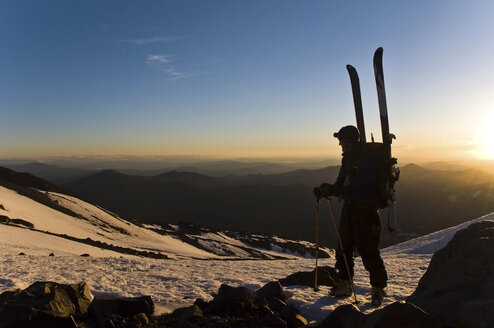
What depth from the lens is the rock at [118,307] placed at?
5742 millimetres

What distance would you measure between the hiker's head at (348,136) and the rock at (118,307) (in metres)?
4.55

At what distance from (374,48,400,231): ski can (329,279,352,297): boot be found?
1.39m

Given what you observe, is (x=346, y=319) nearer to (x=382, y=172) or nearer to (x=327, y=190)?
(x=327, y=190)

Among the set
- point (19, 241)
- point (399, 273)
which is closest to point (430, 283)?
point (399, 273)

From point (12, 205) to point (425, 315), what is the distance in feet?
141

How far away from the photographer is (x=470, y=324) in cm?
429

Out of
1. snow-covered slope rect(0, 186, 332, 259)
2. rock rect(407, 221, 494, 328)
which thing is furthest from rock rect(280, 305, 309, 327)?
snow-covered slope rect(0, 186, 332, 259)

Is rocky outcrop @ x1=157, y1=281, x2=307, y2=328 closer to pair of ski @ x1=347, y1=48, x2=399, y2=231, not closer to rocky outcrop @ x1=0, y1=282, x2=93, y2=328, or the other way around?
rocky outcrop @ x1=0, y1=282, x2=93, y2=328

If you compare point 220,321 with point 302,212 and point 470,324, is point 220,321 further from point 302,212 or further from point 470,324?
point 302,212

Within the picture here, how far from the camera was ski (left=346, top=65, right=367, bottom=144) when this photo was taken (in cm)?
829

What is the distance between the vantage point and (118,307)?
582 cm

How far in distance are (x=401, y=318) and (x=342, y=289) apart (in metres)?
2.70

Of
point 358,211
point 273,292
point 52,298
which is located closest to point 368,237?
point 358,211

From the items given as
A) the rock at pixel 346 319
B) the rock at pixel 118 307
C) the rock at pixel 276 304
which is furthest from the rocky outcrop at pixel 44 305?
the rock at pixel 346 319
